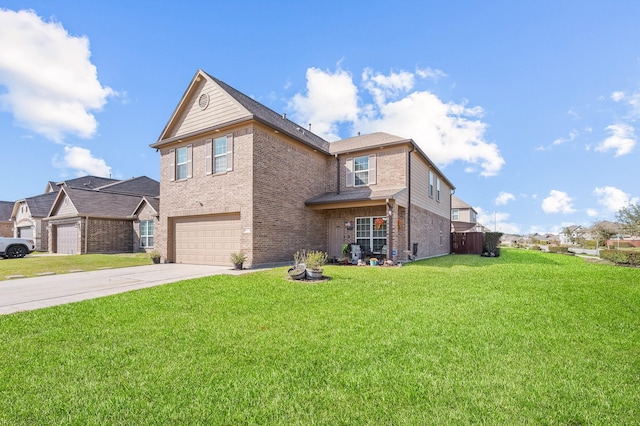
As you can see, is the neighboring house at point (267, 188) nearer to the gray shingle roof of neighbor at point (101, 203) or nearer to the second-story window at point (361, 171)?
the second-story window at point (361, 171)

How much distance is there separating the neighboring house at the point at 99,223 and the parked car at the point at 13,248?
9.75ft

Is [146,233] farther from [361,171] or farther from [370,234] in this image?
[370,234]

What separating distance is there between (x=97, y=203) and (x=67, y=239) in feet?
11.5

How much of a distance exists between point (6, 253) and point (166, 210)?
11637 millimetres

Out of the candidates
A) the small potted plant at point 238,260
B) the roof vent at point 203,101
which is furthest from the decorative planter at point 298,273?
the roof vent at point 203,101

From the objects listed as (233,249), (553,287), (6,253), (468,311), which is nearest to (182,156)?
(233,249)

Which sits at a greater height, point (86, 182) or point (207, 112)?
point (207, 112)

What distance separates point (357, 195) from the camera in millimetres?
15242

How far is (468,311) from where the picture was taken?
5.84 metres

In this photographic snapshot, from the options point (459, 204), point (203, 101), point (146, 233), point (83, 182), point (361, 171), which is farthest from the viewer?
point (459, 204)

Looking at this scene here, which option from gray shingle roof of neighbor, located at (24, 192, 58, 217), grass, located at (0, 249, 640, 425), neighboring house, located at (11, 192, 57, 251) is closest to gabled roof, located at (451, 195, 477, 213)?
grass, located at (0, 249, 640, 425)

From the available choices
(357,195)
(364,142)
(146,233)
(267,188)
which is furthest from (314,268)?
(146,233)

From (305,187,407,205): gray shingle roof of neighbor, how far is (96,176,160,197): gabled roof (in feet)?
70.7

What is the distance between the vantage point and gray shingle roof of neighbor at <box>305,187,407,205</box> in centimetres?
1379
